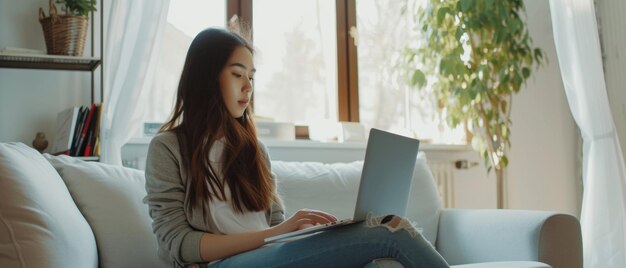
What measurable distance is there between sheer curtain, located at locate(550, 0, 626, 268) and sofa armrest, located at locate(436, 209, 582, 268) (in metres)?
0.93

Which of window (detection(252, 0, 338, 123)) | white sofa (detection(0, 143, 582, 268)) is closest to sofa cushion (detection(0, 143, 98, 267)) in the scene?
white sofa (detection(0, 143, 582, 268))

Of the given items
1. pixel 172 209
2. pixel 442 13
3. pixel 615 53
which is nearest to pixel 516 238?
pixel 172 209

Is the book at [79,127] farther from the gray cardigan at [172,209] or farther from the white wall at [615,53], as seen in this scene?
the white wall at [615,53]

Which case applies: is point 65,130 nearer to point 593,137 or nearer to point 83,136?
point 83,136

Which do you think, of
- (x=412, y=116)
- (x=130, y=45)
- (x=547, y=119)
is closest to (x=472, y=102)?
(x=412, y=116)

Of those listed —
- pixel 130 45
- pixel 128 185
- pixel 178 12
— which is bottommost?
pixel 128 185

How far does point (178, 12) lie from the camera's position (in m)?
2.93

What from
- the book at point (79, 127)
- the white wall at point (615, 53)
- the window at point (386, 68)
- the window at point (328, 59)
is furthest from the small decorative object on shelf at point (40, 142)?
the white wall at point (615, 53)

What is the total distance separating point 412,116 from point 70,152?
185 centimetres

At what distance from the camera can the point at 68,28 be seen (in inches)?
91.0

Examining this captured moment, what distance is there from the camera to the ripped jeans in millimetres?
1330

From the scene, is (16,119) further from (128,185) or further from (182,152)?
(182,152)

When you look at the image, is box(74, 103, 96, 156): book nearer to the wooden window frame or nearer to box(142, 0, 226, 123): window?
box(142, 0, 226, 123): window

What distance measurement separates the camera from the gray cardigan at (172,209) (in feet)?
4.86
